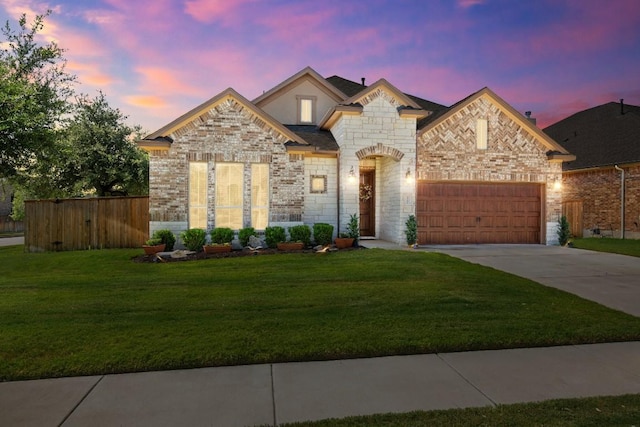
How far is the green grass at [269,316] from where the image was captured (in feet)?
13.5

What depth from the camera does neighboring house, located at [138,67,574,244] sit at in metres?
12.4

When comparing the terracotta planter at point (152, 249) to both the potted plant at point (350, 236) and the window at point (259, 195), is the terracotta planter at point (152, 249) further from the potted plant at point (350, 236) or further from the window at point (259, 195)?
the potted plant at point (350, 236)

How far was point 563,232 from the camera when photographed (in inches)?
566

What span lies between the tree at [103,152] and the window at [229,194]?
28.9ft

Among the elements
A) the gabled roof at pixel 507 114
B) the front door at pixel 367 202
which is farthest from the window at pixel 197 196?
the gabled roof at pixel 507 114

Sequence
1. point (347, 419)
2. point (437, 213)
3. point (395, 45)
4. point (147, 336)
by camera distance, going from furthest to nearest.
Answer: point (395, 45) < point (437, 213) < point (147, 336) < point (347, 419)

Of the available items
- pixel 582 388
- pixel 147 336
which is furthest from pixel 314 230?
pixel 582 388

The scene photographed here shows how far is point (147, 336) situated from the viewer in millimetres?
4582

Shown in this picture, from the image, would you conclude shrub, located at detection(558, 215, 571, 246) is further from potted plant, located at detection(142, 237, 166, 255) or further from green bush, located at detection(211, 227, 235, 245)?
potted plant, located at detection(142, 237, 166, 255)

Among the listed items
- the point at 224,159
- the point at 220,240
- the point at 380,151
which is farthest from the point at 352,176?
the point at 220,240

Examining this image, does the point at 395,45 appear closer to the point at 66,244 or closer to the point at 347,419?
the point at 66,244

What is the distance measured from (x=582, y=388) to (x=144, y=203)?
13.4 m

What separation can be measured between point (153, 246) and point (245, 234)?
9.28 feet

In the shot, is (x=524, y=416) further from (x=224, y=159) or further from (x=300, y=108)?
(x=300, y=108)
